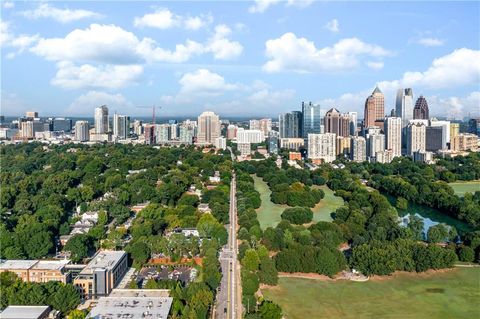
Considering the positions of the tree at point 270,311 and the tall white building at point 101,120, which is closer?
the tree at point 270,311

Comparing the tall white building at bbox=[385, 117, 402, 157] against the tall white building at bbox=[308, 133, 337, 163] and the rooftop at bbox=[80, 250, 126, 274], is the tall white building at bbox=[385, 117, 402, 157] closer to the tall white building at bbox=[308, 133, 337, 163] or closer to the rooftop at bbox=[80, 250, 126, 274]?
the tall white building at bbox=[308, 133, 337, 163]

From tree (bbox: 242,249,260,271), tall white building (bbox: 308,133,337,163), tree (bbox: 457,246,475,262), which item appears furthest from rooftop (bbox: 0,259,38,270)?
tall white building (bbox: 308,133,337,163)

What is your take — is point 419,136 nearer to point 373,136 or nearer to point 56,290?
point 373,136

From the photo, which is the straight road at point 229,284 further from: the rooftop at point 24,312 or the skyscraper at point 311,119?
the skyscraper at point 311,119

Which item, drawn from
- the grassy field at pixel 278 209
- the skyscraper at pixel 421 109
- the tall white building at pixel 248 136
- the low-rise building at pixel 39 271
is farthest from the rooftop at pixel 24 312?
the skyscraper at pixel 421 109

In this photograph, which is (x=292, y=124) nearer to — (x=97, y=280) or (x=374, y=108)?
(x=374, y=108)

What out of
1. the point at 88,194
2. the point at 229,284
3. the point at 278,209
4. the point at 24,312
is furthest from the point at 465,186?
the point at 24,312

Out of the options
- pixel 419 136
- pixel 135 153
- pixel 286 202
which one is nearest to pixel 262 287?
pixel 286 202
